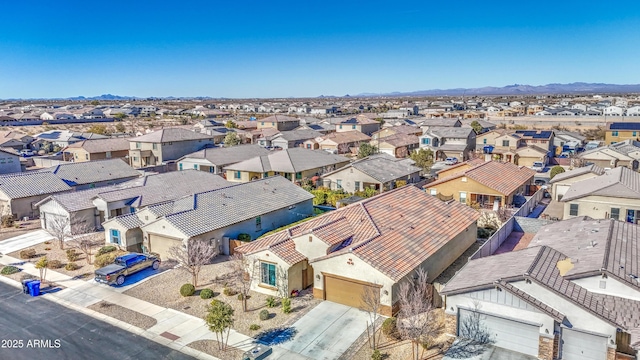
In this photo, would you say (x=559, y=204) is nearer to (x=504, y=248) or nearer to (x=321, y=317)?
(x=504, y=248)

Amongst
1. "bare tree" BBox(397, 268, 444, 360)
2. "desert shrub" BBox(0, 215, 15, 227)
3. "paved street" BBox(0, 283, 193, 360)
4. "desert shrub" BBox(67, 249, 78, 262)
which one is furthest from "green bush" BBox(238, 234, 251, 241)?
"desert shrub" BBox(0, 215, 15, 227)

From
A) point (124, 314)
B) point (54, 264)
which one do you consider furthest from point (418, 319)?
point (54, 264)

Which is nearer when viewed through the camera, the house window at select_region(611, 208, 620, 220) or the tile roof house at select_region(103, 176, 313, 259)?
the tile roof house at select_region(103, 176, 313, 259)

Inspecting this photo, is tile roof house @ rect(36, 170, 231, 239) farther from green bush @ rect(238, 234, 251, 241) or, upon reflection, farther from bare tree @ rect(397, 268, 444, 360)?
bare tree @ rect(397, 268, 444, 360)

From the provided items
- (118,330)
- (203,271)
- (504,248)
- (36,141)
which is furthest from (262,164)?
(36,141)

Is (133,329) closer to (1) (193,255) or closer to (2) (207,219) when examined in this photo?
(1) (193,255)

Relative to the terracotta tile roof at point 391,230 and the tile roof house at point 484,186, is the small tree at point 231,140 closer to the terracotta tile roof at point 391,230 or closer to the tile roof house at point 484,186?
the tile roof house at point 484,186

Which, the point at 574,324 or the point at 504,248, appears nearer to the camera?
the point at 574,324
